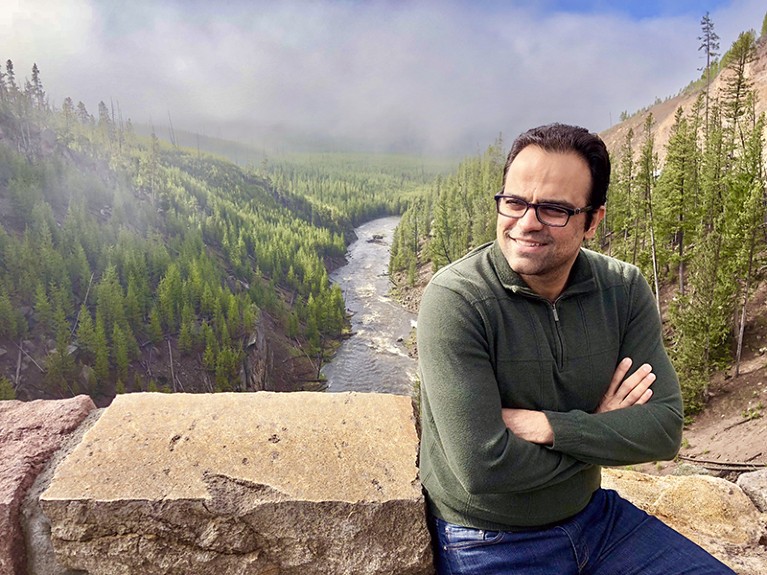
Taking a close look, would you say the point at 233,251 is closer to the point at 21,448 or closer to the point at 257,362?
the point at 257,362

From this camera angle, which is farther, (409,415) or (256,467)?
(409,415)

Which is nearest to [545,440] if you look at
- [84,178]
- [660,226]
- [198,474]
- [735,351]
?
[198,474]

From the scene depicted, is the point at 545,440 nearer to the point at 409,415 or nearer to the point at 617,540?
the point at 617,540

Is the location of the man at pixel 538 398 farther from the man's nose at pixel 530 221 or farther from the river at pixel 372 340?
the river at pixel 372 340

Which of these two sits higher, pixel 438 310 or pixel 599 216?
pixel 599 216

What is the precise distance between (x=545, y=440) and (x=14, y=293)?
62158mm

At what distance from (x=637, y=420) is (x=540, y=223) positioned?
3.80 ft

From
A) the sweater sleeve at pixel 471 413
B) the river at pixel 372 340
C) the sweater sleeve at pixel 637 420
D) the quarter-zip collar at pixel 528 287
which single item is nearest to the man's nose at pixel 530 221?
the quarter-zip collar at pixel 528 287

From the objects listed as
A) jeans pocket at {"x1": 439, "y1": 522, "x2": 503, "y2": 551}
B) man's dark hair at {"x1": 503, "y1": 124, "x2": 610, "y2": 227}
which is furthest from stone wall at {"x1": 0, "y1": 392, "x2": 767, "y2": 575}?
man's dark hair at {"x1": 503, "y1": 124, "x2": 610, "y2": 227}

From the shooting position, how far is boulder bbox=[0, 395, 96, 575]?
240 cm

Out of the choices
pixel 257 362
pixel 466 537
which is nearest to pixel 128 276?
pixel 257 362

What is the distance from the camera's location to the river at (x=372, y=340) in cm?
4600

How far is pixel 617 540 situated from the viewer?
8.62 ft

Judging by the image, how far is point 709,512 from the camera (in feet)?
12.3
